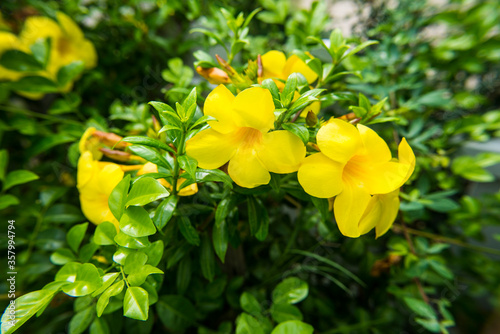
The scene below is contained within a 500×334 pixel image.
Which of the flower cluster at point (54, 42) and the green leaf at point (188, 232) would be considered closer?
the green leaf at point (188, 232)

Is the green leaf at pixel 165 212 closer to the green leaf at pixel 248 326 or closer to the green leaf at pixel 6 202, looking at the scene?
the green leaf at pixel 248 326

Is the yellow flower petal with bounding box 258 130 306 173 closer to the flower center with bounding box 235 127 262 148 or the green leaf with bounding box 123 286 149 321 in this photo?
the flower center with bounding box 235 127 262 148

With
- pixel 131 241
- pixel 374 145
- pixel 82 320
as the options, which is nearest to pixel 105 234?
pixel 131 241

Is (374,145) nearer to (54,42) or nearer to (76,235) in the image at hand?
(76,235)

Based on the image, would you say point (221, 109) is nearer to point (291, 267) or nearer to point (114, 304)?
point (114, 304)

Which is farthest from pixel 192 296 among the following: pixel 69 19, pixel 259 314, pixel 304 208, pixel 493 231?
pixel 493 231

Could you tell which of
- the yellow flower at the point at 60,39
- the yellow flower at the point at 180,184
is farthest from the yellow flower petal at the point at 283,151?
the yellow flower at the point at 60,39
